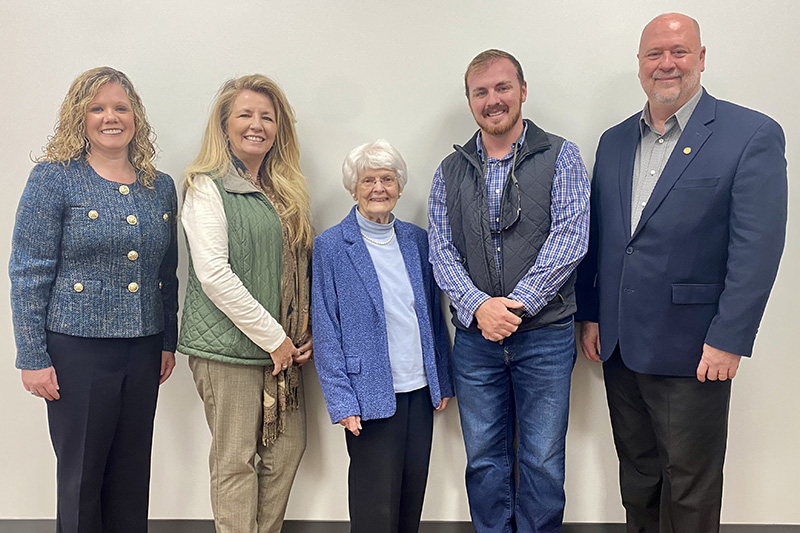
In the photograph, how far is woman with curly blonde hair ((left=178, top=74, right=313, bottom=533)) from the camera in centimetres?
171

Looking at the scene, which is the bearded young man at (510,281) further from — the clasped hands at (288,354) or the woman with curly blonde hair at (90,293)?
the woman with curly blonde hair at (90,293)

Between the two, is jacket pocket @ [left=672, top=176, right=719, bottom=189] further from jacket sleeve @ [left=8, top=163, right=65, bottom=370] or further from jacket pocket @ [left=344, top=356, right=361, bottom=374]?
jacket sleeve @ [left=8, top=163, right=65, bottom=370]

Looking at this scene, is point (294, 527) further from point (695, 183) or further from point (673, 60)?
point (673, 60)

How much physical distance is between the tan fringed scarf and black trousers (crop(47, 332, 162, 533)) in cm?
40

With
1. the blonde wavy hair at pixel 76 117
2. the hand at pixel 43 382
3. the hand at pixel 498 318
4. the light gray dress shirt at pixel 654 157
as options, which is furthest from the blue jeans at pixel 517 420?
the blonde wavy hair at pixel 76 117

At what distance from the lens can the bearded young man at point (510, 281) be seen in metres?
1.68

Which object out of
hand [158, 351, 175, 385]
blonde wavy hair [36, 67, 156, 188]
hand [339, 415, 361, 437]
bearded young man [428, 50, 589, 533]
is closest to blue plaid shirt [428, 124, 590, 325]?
bearded young man [428, 50, 589, 533]

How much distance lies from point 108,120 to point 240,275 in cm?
64

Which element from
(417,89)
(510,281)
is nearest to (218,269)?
(510,281)

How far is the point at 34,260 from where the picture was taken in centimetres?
159

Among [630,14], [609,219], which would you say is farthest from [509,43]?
[609,219]

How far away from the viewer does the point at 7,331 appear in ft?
7.21

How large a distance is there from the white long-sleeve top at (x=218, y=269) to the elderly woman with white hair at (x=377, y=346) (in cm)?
17

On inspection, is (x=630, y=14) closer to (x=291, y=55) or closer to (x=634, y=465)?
(x=291, y=55)
